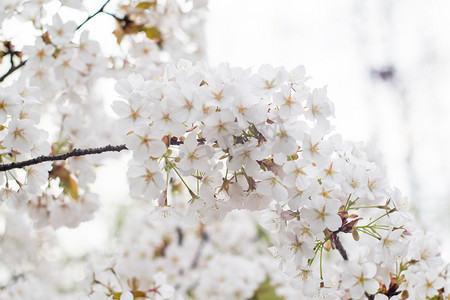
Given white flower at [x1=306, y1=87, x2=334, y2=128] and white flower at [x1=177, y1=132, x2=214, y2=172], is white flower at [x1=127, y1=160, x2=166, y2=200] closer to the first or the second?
white flower at [x1=177, y1=132, x2=214, y2=172]

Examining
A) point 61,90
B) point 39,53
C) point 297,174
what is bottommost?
point 297,174

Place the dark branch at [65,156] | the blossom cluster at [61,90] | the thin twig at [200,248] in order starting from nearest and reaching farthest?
the dark branch at [65,156] → the blossom cluster at [61,90] → the thin twig at [200,248]

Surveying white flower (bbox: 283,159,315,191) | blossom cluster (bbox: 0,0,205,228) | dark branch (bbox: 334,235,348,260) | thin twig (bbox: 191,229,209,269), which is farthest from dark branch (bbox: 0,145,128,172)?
thin twig (bbox: 191,229,209,269)

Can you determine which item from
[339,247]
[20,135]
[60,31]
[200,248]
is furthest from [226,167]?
[200,248]

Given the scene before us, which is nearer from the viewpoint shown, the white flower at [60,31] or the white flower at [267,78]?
the white flower at [267,78]

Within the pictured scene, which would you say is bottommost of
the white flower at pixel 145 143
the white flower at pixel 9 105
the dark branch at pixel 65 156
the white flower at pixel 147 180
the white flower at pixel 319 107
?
the white flower at pixel 147 180

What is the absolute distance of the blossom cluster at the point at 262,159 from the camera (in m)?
0.75

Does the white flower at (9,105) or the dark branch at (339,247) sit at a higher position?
the white flower at (9,105)

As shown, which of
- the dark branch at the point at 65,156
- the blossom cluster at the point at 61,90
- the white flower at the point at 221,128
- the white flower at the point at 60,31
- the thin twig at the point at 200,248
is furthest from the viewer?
the thin twig at the point at 200,248

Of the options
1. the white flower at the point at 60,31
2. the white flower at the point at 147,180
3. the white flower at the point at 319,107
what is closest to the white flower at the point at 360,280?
the white flower at the point at 319,107

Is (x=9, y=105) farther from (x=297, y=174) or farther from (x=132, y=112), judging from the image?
(x=297, y=174)

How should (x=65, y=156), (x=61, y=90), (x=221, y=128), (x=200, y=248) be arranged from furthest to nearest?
(x=200, y=248) → (x=61, y=90) → (x=65, y=156) → (x=221, y=128)

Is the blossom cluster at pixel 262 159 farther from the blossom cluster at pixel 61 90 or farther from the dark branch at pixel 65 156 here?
the blossom cluster at pixel 61 90

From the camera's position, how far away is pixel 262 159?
2.57ft
